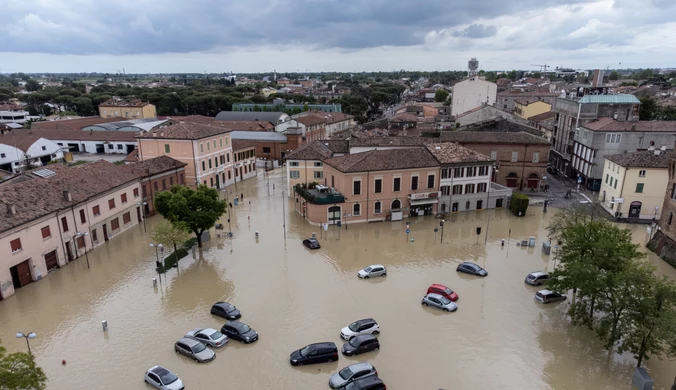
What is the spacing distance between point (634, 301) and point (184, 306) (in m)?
25.3

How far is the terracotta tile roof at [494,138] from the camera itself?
2037 inches

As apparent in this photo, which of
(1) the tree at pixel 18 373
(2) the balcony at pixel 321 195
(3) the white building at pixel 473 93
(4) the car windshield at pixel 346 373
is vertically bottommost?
(4) the car windshield at pixel 346 373

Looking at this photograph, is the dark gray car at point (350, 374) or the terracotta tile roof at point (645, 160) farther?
the terracotta tile roof at point (645, 160)

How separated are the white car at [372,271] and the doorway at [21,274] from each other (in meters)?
23.5

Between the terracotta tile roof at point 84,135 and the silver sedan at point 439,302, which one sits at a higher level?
the terracotta tile roof at point 84,135

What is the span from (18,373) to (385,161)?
110 ft

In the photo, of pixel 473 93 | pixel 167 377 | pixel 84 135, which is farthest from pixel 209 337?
pixel 473 93

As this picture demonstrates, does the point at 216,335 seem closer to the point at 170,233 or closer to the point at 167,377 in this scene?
the point at 167,377

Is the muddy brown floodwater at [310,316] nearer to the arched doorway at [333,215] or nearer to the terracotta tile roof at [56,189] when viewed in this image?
the arched doorway at [333,215]

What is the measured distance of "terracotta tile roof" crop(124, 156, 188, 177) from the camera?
43.9 metres

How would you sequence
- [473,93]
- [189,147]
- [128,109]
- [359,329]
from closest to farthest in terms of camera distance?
[359,329]
[189,147]
[473,93]
[128,109]

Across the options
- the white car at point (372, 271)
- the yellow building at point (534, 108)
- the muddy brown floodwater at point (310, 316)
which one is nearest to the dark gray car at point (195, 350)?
the muddy brown floodwater at point (310, 316)

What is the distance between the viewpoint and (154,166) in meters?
46.2

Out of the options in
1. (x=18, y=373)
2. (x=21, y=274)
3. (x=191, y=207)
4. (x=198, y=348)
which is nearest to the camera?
(x=18, y=373)
